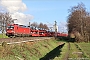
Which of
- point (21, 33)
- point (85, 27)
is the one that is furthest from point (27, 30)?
point (85, 27)

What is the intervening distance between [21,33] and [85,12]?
32.4m

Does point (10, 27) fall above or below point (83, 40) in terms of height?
above

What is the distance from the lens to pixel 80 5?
8694 centimetres

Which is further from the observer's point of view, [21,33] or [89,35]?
[89,35]

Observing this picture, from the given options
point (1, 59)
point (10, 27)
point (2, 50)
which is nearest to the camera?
point (1, 59)

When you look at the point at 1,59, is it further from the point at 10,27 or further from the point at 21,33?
the point at 21,33

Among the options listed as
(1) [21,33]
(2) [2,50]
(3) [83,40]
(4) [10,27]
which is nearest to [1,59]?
(2) [2,50]

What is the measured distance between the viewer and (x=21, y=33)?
64312 mm

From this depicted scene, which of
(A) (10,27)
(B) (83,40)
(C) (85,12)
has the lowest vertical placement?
(B) (83,40)

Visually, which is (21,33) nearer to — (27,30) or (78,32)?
(27,30)

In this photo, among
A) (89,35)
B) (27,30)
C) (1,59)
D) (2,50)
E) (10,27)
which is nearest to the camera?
(1,59)

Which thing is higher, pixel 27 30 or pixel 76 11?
pixel 76 11

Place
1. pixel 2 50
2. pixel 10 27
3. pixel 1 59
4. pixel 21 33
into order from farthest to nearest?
pixel 21 33
pixel 10 27
pixel 2 50
pixel 1 59

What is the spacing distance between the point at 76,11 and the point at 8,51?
67321 mm
